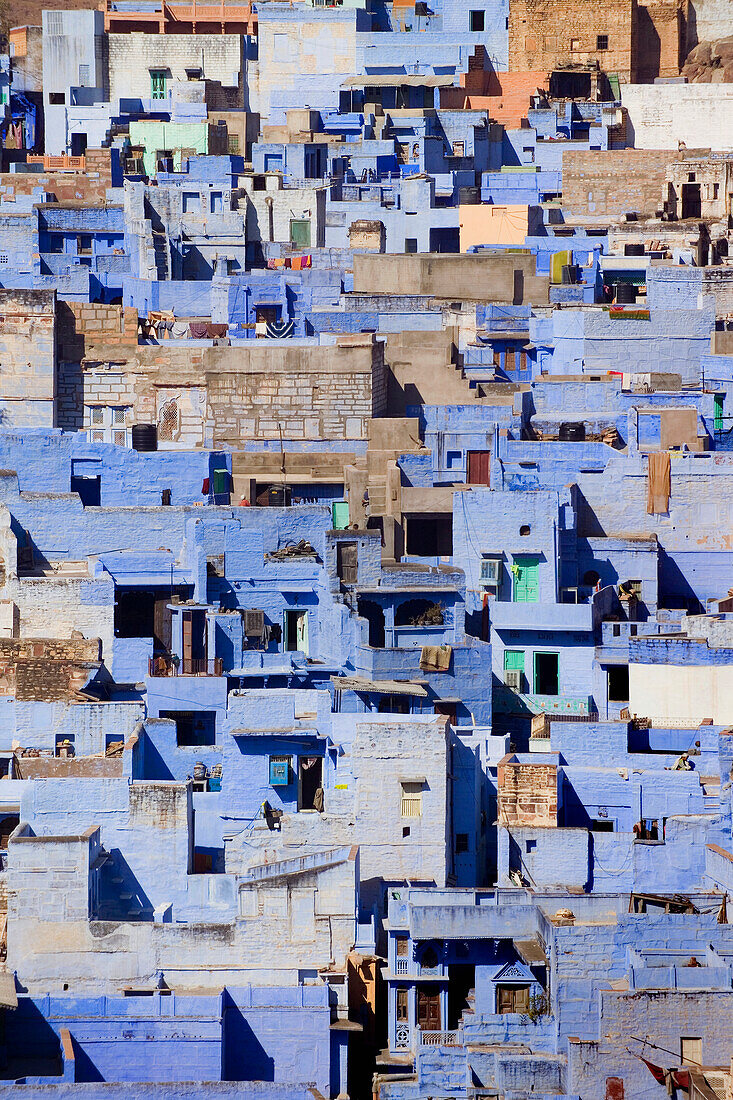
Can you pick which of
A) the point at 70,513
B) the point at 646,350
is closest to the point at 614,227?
the point at 646,350

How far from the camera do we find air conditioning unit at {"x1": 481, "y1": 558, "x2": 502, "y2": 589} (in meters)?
37.1

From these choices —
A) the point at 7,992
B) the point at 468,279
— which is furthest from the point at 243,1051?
the point at 468,279

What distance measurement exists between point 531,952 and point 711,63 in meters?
37.2

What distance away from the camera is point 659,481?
3928 centimetres

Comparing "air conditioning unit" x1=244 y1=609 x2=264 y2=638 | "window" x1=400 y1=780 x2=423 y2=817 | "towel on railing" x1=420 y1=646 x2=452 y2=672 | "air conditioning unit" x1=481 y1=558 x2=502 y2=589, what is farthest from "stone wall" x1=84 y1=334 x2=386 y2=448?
"window" x1=400 y1=780 x2=423 y2=817

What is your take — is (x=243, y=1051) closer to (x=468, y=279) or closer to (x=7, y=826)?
(x=7, y=826)

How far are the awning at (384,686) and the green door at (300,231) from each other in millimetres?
20226

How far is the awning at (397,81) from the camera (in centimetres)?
5834

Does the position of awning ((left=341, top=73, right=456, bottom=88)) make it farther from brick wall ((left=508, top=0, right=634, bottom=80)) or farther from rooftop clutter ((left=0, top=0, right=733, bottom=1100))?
brick wall ((left=508, top=0, right=634, bottom=80))

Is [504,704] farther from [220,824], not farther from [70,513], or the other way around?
[70,513]

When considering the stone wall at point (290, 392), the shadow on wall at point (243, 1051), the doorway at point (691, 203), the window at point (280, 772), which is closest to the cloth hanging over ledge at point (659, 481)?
the stone wall at point (290, 392)

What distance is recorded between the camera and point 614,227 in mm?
52031

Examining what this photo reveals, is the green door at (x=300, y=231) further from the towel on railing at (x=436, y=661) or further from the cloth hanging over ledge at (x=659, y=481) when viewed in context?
the towel on railing at (x=436, y=661)

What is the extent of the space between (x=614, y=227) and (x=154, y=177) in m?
10.4
